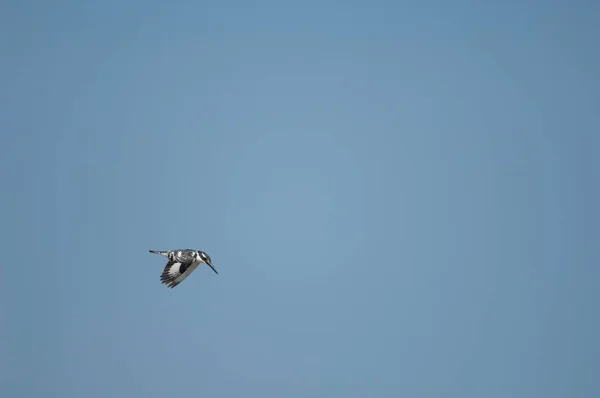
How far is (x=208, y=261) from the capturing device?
212 ft

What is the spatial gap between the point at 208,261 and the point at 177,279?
9.46 feet

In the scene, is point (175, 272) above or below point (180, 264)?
below

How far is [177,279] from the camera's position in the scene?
64.9m
